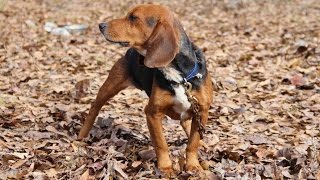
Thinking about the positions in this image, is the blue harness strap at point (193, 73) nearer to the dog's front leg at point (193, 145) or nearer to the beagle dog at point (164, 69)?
the beagle dog at point (164, 69)

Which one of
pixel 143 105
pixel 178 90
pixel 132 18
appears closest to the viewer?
pixel 178 90

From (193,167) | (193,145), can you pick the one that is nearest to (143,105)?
(193,145)

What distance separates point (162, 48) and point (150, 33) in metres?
0.25

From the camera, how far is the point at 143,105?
7473 millimetres

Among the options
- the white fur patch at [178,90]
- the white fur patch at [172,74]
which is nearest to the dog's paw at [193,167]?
the white fur patch at [178,90]

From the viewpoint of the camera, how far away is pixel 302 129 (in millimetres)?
6246

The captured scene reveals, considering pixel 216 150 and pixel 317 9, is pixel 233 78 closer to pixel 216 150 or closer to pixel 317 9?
pixel 216 150

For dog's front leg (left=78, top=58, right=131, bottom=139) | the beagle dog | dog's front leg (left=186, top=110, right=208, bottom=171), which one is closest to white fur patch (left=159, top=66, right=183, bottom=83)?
the beagle dog

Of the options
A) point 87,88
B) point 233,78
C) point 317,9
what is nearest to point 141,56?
point 87,88

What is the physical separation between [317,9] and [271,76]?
902 cm

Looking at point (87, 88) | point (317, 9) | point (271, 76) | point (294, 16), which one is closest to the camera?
point (87, 88)

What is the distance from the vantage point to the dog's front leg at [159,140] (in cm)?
477

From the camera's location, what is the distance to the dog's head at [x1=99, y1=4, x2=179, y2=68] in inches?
183

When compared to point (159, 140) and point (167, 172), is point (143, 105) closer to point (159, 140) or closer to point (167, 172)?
point (159, 140)
